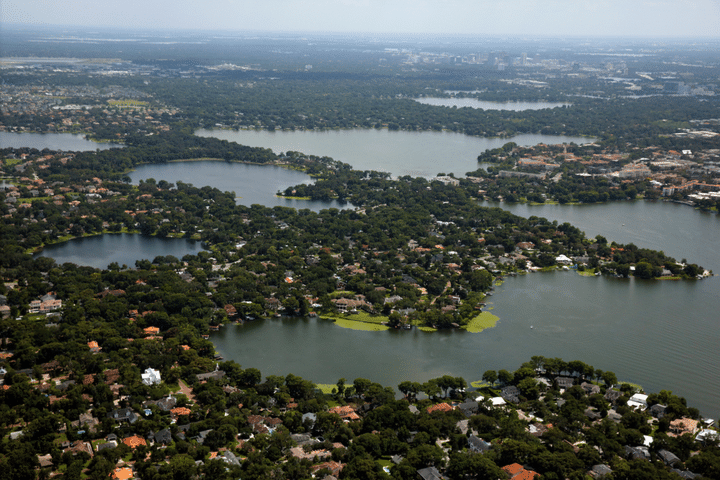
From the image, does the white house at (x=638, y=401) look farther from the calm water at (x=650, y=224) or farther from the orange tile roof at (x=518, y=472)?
the calm water at (x=650, y=224)

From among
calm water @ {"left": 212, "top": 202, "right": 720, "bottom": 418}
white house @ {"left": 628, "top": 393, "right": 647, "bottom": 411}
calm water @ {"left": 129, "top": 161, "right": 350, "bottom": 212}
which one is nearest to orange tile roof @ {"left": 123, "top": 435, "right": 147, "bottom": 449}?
calm water @ {"left": 212, "top": 202, "right": 720, "bottom": 418}

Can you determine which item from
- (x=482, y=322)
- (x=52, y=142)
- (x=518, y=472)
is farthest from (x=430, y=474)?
(x=52, y=142)

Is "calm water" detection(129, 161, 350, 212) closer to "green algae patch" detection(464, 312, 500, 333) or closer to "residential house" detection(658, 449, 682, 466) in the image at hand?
"green algae patch" detection(464, 312, 500, 333)

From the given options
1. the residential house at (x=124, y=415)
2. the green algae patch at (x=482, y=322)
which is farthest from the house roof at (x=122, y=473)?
the green algae patch at (x=482, y=322)

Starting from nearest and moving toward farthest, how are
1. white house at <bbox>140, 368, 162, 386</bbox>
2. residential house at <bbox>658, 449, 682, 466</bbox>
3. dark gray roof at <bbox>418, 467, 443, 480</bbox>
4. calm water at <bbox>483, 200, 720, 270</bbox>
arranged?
dark gray roof at <bbox>418, 467, 443, 480</bbox>
residential house at <bbox>658, 449, 682, 466</bbox>
white house at <bbox>140, 368, 162, 386</bbox>
calm water at <bbox>483, 200, 720, 270</bbox>

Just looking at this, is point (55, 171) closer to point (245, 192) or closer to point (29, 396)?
point (245, 192)

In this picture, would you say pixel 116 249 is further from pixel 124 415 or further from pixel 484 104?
pixel 484 104

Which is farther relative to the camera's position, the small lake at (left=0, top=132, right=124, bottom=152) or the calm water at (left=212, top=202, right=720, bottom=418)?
the small lake at (left=0, top=132, right=124, bottom=152)
